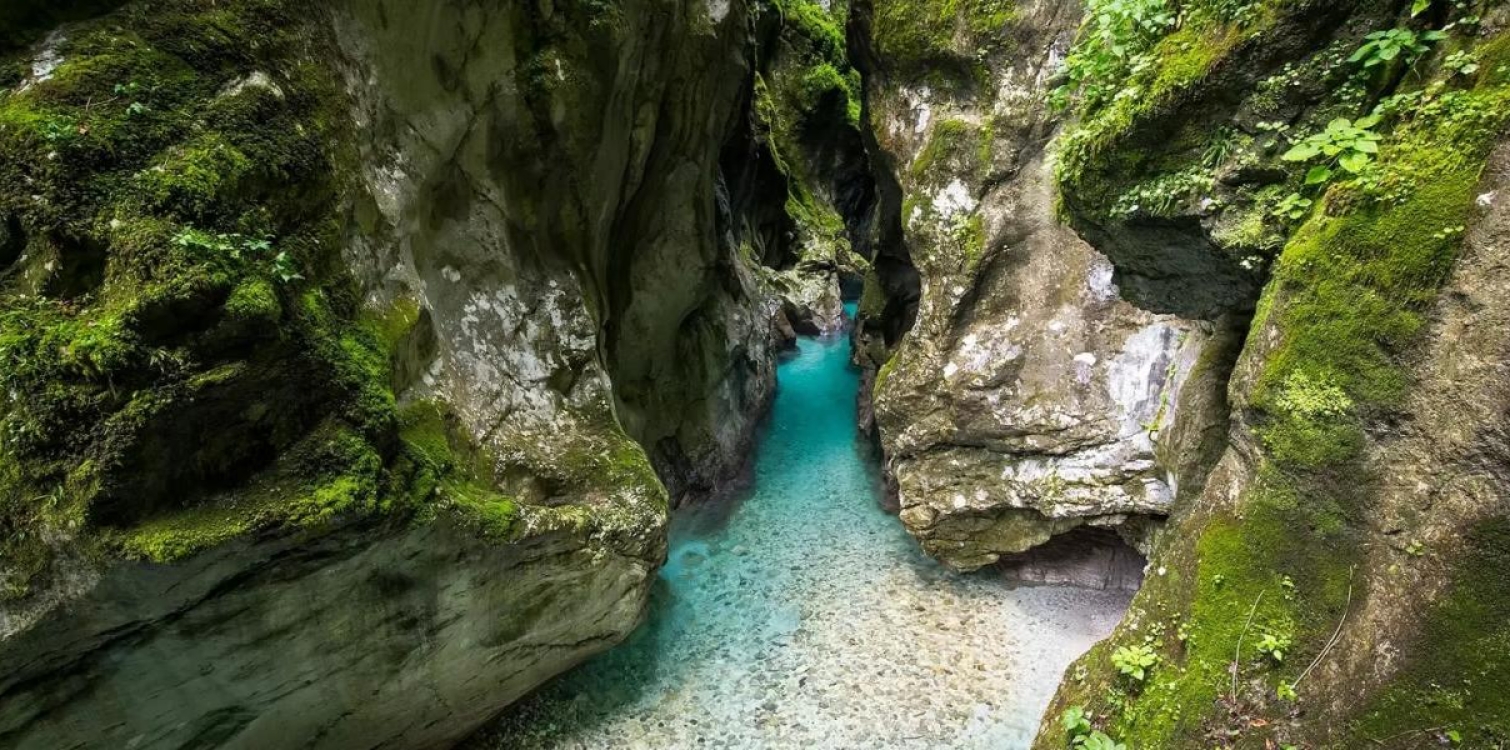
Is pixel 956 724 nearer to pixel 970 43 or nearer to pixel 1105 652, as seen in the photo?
pixel 1105 652

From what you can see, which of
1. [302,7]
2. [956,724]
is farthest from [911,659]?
[302,7]

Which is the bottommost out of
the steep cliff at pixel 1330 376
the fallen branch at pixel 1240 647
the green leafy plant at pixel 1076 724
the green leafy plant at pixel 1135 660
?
the green leafy plant at pixel 1076 724

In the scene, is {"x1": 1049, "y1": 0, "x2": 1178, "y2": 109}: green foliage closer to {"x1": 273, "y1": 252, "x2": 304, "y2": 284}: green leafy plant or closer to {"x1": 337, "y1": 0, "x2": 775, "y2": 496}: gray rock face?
{"x1": 337, "y1": 0, "x2": 775, "y2": 496}: gray rock face

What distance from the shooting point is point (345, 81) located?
5.38 metres

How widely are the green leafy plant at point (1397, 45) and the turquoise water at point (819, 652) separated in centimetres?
606

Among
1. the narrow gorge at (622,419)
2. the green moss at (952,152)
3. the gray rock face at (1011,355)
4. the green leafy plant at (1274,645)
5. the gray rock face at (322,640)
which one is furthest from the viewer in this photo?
the green moss at (952,152)

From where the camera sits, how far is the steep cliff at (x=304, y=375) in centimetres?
353

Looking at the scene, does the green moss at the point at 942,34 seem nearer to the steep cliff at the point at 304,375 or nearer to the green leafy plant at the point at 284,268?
the steep cliff at the point at 304,375

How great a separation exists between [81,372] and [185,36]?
7.51ft

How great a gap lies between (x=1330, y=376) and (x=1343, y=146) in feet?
4.01

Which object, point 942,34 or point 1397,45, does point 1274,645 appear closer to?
point 1397,45

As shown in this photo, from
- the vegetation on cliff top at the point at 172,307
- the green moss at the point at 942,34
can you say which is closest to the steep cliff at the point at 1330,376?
the green moss at the point at 942,34

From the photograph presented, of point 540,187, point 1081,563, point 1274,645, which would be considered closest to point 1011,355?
point 1081,563

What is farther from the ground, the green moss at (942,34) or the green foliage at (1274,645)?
the green moss at (942,34)
